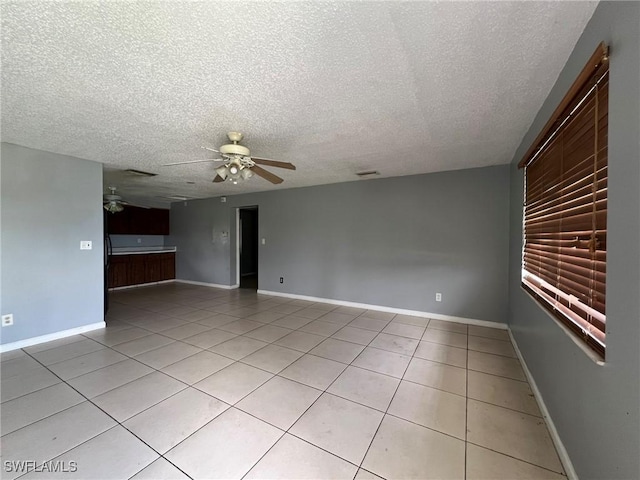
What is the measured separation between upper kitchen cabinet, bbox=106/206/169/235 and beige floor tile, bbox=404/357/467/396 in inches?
281

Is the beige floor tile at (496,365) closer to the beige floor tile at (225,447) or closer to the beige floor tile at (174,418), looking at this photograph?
the beige floor tile at (225,447)

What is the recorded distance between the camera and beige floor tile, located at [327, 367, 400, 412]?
6.24 ft

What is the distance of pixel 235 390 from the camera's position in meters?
2.02

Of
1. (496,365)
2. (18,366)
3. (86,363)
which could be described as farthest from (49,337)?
(496,365)

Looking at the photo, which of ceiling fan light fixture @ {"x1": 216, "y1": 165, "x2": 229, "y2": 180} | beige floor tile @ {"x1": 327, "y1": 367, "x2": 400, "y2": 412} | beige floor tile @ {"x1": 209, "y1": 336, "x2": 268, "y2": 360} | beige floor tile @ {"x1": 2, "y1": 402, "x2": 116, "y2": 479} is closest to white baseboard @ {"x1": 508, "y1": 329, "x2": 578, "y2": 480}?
beige floor tile @ {"x1": 327, "y1": 367, "x2": 400, "y2": 412}

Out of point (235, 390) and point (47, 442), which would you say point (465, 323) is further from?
point (47, 442)

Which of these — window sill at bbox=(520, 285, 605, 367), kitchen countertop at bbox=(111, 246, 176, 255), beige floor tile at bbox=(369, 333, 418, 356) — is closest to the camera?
window sill at bbox=(520, 285, 605, 367)

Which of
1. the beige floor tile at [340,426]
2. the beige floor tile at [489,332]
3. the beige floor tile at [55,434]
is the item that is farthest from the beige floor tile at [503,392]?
the beige floor tile at [55,434]

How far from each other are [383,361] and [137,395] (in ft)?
7.14

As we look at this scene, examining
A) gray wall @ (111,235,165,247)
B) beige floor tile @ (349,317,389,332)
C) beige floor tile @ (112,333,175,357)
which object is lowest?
beige floor tile @ (349,317,389,332)

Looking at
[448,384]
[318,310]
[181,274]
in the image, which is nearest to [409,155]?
[448,384]

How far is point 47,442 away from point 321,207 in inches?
163

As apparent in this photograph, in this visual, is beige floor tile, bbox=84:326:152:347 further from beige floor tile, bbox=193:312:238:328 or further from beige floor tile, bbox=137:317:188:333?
beige floor tile, bbox=193:312:238:328

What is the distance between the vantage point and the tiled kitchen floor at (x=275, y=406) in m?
1.37
